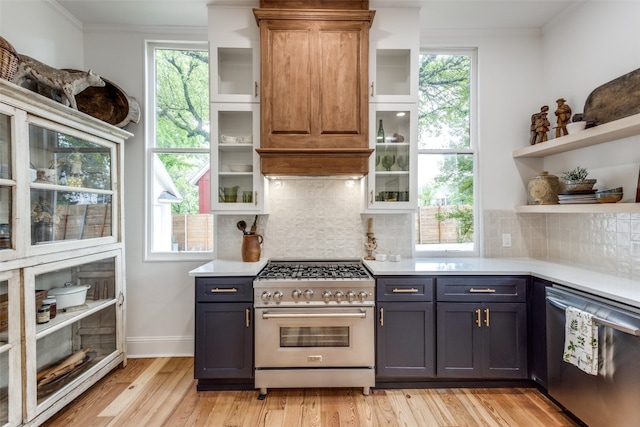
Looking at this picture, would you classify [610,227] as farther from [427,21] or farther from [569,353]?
[427,21]

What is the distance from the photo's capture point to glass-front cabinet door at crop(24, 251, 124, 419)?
5.84 feet

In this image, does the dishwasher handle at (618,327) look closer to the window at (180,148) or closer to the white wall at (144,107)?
the white wall at (144,107)

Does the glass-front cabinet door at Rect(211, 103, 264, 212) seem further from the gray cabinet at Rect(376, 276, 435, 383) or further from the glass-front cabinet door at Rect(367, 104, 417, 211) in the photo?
the gray cabinet at Rect(376, 276, 435, 383)

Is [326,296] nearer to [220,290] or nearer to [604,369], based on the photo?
[220,290]

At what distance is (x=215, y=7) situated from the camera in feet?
8.14

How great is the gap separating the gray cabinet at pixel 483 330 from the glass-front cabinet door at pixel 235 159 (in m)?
1.67

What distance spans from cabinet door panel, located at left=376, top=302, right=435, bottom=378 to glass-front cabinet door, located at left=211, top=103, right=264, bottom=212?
53.8 inches

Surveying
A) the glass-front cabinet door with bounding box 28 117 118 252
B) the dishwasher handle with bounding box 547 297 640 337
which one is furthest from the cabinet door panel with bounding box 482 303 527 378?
the glass-front cabinet door with bounding box 28 117 118 252

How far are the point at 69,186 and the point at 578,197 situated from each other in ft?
12.0

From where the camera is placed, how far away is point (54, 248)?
1930 mm

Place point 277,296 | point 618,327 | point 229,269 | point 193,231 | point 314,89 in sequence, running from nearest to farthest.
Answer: point 618,327, point 277,296, point 229,269, point 314,89, point 193,231

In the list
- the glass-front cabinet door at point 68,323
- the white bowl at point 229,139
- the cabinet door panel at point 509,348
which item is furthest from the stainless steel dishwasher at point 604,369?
the glass-front cabinet door at point 68,323

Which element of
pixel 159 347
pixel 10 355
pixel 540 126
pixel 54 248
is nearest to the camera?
pixel 10 355

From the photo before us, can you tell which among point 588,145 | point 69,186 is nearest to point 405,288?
point 588,145
